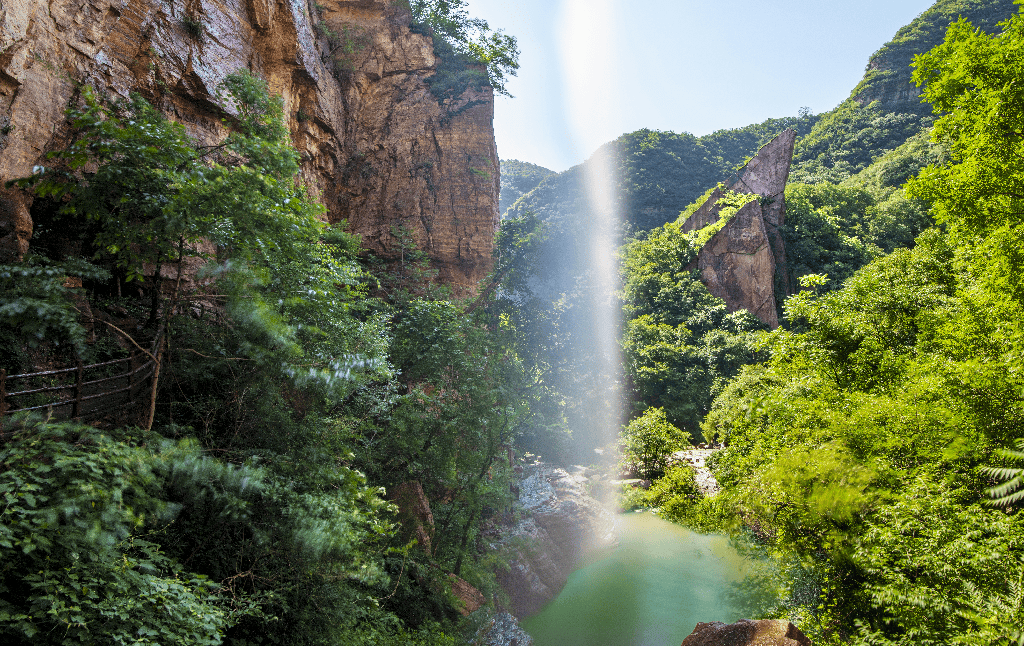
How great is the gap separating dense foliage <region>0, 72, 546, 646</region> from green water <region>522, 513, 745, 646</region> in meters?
4.44

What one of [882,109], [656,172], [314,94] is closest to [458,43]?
[314,94]

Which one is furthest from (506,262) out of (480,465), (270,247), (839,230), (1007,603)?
(839,230)

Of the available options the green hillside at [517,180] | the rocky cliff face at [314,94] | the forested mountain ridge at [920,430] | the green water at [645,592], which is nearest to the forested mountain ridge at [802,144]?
the green hillside at [517,180]

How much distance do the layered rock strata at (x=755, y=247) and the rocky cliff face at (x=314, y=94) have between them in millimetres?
16200

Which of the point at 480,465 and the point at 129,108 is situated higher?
the point at 129,108

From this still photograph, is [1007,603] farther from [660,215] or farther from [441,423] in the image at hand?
[660,215]

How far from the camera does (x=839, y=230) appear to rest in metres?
28.2

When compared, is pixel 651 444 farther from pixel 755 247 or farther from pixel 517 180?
pixel 517 180

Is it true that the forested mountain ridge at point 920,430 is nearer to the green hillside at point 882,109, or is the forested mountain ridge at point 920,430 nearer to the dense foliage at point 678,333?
the dense foliage at point 678,333

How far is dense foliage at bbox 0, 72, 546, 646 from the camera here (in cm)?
327

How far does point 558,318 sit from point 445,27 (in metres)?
12.8

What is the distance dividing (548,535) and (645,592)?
3308mm

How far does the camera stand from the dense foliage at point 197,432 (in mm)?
3266

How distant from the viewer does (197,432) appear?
609 cm
